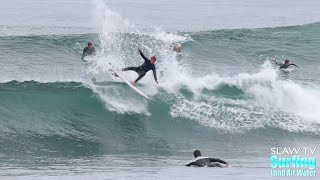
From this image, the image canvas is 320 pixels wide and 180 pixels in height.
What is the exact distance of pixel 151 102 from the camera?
27.4 m

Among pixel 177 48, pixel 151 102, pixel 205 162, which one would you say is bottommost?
pixel 205 162

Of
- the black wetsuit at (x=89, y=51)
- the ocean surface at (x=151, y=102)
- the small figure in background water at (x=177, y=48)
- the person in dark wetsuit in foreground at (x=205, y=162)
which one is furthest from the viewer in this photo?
the small figure in background water at (x=177, y=48)

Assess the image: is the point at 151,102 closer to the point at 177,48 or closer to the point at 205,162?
the point at 205,162

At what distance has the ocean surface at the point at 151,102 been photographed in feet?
71.2

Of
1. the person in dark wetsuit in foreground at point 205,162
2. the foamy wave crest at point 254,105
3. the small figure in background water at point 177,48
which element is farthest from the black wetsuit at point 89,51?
the person in dark wetsuit in foreground at point 205,162

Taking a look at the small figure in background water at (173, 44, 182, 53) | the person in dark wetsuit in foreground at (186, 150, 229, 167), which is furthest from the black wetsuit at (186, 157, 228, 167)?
the small figure in background water at (173, 44, 182, 53)

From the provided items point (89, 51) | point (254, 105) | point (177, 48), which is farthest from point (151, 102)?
point (177, 48)

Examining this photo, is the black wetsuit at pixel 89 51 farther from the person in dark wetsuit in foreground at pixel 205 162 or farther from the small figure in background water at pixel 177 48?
the person in dark wetsuit in foreground at pixel 205 162

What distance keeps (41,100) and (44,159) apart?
220 inches

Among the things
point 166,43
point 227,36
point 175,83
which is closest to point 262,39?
point 227,36

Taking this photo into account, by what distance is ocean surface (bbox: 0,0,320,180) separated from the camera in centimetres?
2169

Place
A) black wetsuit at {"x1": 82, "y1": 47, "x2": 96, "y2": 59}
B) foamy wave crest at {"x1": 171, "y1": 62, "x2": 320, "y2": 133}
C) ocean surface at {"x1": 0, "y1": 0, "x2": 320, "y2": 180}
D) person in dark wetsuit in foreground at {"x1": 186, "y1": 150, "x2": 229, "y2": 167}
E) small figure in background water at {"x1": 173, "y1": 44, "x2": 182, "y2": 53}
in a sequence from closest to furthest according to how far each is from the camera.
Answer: person in dark wetsuit in foreground at {"x1": 186, "y1": 150, "x2": 229, "y2": 167} < ocean surface at {"x1": 0, "y1": 0, "x2": 320, "y2": 180} < foamy wave crest at {"x1": 171, "y1": 62, "x2": 320, "y2": 133} < black wetsuit at {"x1": 82, "y1": 47, "x2": 96, "y2": 59} < small figure in background water at {"x1": 173, "y1": 44, "x2": 182, "y2": 53}

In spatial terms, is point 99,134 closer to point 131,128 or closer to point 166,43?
point 131,128

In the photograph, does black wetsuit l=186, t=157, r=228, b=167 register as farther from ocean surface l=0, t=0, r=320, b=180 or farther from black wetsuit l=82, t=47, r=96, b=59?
black wetsuit l=82, t=47, r=96, b=59
